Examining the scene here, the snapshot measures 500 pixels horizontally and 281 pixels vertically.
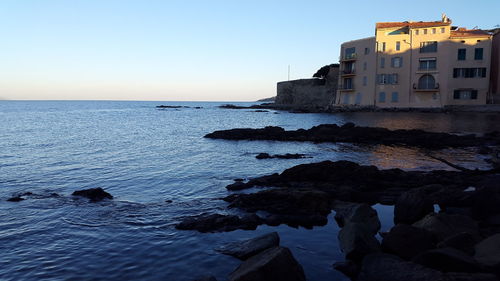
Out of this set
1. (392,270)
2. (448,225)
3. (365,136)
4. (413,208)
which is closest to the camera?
(392,270)

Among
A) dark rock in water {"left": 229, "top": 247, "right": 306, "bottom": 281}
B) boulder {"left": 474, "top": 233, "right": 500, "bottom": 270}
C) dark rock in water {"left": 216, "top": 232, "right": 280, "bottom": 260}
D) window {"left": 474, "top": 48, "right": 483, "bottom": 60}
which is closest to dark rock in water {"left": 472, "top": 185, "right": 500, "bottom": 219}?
boulder {"left": 474, "top": 233, "right": 500, "bottom": 270}

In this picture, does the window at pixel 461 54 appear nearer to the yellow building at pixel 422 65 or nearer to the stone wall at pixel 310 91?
the yellow building at pixel 422 65

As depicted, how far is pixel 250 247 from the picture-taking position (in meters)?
8.30

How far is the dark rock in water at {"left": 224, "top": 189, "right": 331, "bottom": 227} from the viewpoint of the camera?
10.8 meters

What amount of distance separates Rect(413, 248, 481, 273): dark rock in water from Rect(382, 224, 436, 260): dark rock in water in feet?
3.05

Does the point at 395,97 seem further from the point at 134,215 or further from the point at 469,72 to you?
the point at 134,215

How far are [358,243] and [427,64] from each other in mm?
64537

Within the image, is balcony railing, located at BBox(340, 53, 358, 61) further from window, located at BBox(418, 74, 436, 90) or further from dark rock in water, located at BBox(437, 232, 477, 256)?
dark rock in water, located at BBox(437, 232, 477, 256)

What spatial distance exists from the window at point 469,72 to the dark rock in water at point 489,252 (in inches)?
2501

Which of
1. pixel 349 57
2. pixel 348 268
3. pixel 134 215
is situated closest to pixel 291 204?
pixel 348 268

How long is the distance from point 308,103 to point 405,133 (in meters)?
67.9

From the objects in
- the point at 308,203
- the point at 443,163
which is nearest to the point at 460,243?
the point at 308,203

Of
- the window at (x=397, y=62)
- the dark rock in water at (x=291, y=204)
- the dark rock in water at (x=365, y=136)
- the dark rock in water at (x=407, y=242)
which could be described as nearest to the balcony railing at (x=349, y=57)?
the window at (x=397, y=62)

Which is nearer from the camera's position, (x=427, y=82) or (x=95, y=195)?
(x=95, y=195)
